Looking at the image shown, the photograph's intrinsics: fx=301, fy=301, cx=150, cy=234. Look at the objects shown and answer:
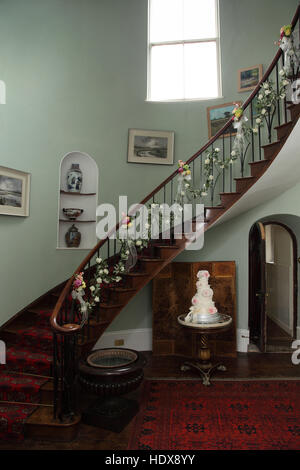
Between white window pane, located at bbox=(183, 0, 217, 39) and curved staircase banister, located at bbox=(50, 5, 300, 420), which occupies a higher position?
white window pane, located at bbox=(183, 0, 217, 39)

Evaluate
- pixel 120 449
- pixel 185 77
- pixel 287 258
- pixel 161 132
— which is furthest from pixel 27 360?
pixel 185 77

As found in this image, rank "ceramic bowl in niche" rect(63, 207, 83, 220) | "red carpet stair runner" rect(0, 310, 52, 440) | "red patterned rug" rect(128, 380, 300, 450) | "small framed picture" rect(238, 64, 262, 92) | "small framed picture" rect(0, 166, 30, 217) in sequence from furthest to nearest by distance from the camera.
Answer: "small framed picture" rect(238, 64, 262, 92), "ceramic bowl in niche" rect(63, 207, 83, 220), "small framed picture" rect(0, 166, 30, 217), "red carpet stair runner" rect(0, 310, 52, 440), "red patterned rug" rect(128, 380, 300, 450)

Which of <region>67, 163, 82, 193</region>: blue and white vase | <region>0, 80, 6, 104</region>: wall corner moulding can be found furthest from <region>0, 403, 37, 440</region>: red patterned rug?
<region>0, 80, 6, 104</region>: wall corner moulding

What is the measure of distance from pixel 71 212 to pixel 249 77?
3894 millimetres

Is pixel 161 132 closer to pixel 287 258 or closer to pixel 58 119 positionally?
pixel 58 119

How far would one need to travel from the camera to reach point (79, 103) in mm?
5203

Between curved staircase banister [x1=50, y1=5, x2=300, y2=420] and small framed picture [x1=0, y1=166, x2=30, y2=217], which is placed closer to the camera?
curved staircase banister [x1=50, y1=5, x2=300, y2=420]

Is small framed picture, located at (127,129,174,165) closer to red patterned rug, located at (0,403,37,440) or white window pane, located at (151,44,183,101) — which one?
white window pane, located at (151,44,183,101)

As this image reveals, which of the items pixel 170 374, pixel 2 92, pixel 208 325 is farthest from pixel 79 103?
pixel 170 374

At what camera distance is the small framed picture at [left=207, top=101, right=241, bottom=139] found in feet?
17.6

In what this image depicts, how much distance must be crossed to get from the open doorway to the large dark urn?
256 cm

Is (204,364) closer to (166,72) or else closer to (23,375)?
(23,375)

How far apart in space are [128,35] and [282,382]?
20.4 feet

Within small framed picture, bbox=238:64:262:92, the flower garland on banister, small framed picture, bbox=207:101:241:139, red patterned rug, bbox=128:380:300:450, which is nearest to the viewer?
red patterned rug, bbox=128:380:300:450
